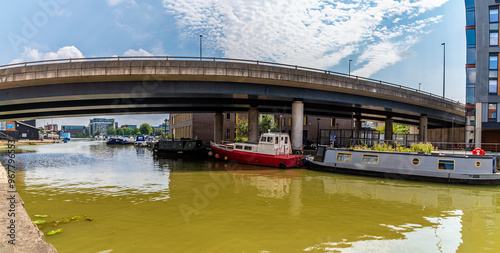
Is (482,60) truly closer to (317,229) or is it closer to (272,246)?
(317,229)

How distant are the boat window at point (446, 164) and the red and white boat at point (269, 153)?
11.1 m

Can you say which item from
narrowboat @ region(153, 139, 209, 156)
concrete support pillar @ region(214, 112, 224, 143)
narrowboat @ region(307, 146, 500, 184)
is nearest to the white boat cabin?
narrowboat @ region(307, 146, 500, 184)

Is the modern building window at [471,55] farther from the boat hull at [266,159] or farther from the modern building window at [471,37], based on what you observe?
the boat hull at [266,159]

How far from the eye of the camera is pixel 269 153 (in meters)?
26.2

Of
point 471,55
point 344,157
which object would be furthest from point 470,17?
point 344,157

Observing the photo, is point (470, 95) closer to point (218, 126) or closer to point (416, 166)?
point (416, 166)

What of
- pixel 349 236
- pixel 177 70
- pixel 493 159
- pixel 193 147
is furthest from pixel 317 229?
pixel 193 147

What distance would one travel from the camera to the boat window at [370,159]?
2080 cm

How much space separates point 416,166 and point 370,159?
10.2 ft

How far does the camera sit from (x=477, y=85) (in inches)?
1328

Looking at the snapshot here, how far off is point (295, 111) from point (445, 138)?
53667mm

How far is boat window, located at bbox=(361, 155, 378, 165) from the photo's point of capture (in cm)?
2080

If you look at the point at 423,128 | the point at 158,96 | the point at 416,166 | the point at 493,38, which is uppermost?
the point at 493,38

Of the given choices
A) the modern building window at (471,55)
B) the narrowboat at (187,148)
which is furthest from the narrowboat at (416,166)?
the modern building window at (471,55)
